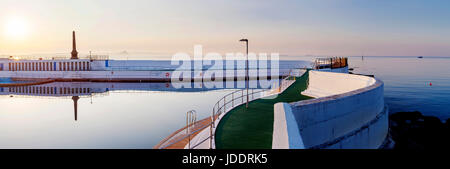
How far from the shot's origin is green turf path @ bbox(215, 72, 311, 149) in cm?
982

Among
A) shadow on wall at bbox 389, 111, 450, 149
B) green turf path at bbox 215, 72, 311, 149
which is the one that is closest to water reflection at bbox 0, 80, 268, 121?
green turf path at bbox 215, 72, 311, 149

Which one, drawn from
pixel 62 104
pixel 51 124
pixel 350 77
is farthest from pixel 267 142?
pixel 62 104

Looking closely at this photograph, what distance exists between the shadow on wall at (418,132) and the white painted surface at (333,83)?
13.8 ft

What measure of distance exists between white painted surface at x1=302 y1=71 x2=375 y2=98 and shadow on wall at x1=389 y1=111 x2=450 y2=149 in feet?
13.8

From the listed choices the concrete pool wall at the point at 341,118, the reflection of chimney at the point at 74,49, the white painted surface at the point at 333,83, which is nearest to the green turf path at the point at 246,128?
the concrete pool wall at the point at 341,118

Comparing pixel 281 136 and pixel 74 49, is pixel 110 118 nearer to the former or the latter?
pixel 281 136

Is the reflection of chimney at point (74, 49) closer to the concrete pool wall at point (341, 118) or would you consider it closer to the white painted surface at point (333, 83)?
the white painted surface at point (333, 83)

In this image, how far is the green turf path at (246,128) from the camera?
387 inches

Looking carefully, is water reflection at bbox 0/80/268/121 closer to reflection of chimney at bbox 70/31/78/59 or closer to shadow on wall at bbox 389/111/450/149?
reflection of chimney at bbox 70/31/78/59

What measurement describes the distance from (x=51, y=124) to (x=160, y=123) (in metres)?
10.9

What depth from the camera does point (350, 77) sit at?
19875mm
